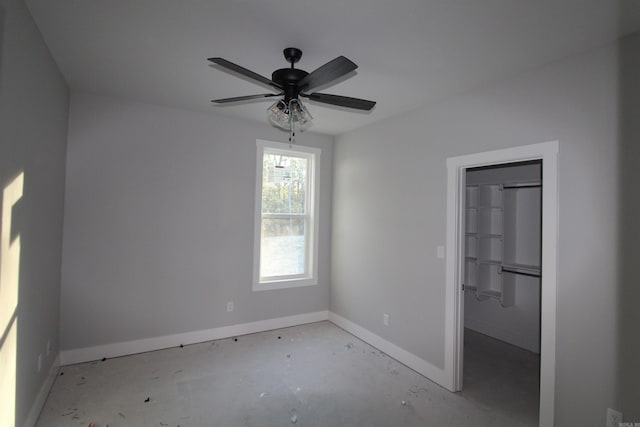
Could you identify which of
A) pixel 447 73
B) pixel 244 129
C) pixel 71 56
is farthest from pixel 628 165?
pixel 71 56

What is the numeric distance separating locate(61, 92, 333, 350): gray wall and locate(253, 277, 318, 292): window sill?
0.08 meters

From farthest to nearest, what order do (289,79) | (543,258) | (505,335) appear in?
(505,335), (543,258), (289,79)

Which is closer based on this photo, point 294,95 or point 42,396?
point 294,95

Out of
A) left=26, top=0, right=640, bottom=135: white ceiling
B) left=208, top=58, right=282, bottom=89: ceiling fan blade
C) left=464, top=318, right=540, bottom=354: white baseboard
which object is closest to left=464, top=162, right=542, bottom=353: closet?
left=464, top=318, right=540, bottom=354: white baseboard

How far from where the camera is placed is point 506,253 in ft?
13.5

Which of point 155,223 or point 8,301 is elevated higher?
point 155,223

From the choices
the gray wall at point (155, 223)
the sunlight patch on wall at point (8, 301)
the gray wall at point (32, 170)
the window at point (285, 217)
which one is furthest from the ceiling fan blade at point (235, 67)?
the window at point (285, 217)

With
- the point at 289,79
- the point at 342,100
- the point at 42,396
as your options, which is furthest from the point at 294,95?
the point at 42,396

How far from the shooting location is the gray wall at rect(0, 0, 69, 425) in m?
1.75

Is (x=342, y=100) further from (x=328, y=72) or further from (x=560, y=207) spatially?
(x=560, y=207)

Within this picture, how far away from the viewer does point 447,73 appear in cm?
258

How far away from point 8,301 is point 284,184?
3.05 m

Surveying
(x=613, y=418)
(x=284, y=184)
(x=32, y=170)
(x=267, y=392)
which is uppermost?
(x=284, y=184)

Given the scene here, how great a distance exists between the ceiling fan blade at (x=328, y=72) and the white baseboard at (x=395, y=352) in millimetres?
2759
